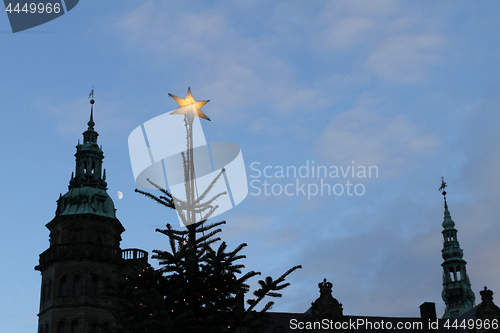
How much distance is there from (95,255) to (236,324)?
41.3 m

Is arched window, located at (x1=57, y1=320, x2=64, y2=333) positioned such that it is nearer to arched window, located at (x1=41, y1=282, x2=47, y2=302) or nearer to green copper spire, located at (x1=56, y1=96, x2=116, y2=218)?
arched window, located at (x1=41, y1=282, x2=47, y2=302)

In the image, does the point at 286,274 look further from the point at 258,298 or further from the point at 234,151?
the point at 234,151

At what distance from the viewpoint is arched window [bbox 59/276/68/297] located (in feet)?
187

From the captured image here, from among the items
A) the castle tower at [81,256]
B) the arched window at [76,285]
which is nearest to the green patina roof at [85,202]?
the castle tower at [81,256]

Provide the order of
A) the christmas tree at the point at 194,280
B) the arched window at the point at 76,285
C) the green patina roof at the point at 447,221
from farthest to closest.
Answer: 1. the green patina roof at the point at 447,221
2. the arched window at the point at 76,285
3. the christmas tree at the point at 194,280

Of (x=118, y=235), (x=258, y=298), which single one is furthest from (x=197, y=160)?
(x=118, y=235)

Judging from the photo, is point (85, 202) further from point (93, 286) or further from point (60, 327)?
point (60, 327)

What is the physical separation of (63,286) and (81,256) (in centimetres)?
293

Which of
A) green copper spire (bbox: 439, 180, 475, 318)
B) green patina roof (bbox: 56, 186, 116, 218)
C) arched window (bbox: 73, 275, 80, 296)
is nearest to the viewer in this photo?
arched window (bbox: 73, 275, 80, 296)

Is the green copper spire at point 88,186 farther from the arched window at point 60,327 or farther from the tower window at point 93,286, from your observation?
the arched window at point 60,327

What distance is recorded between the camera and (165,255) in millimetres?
19375

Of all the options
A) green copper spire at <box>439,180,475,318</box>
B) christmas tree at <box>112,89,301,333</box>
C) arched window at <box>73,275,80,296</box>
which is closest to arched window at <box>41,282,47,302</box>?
arched window at <box>73,275,80,296</box>

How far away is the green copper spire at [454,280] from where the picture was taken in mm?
90938

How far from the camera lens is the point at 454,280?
94.4 m
